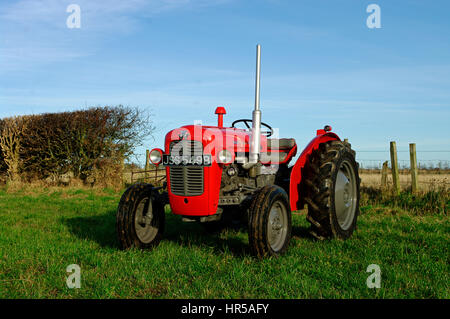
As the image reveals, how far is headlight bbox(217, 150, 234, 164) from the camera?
4.34 meters

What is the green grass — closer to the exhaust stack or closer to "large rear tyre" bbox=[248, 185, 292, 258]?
"large rear tyre" bbox=[248, 185, 292, 258]

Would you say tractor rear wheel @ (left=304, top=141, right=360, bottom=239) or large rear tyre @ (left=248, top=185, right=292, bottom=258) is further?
tractor rear wheel @ (left=304, top=141, right=360, bottom=239)

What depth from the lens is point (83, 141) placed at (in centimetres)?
1428

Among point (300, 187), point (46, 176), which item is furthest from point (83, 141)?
point (300, 187)

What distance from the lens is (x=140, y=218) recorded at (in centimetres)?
480

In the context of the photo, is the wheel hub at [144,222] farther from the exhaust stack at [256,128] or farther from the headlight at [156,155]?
the exhaust stack at [256,128]

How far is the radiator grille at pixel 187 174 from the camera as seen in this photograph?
4.37 metres

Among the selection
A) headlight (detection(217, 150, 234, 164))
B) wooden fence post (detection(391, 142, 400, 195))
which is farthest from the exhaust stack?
wooden fence post (detection(391, 142, 400, 195))

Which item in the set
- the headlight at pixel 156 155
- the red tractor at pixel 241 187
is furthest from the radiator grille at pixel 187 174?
the headlight at pixel 156 155

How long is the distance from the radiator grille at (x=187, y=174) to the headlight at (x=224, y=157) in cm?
21

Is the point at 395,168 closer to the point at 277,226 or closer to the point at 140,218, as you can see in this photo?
the point at 277,226

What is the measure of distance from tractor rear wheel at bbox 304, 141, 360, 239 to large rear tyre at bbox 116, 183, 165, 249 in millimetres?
1905

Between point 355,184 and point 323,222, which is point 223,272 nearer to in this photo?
point 323,222
